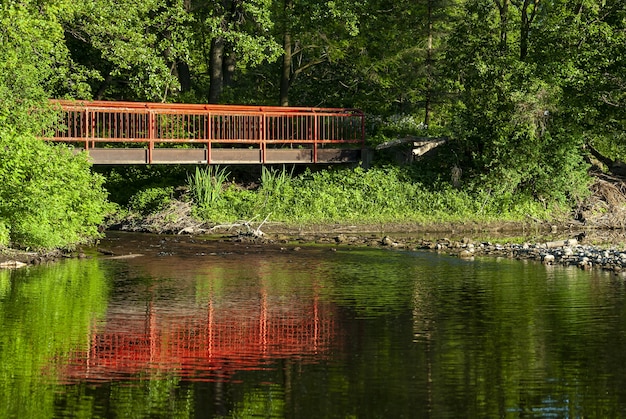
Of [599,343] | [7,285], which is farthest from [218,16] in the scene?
[599,343]

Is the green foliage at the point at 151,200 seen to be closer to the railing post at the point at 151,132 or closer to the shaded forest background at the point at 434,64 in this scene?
the railing post at the point at 151,132

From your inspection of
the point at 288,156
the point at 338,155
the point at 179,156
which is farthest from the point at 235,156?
the point at 338,155

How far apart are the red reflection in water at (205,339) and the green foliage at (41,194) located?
260 inches

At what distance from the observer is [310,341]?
15.5 m

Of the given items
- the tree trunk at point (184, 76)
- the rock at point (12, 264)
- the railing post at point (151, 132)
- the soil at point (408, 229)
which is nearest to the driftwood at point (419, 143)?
the soil at point (408, 229)

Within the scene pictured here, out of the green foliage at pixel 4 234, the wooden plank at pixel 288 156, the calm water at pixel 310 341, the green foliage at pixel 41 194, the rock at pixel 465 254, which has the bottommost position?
the calm water at pixel 310 341

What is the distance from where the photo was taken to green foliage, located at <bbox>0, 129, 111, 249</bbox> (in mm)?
24125

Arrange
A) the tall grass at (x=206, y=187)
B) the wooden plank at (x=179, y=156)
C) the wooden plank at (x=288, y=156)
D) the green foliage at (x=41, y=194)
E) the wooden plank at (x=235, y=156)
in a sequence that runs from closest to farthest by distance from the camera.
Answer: the green foliage at (x=41, y=194)
the wooden plank at (x=179, y=156)
the tall grass at (x=206, y=187)
the wooden plank at (x=235, y=156)
the wooden plank at (x=288, y=156)

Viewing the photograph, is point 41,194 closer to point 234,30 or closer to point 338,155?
point 338,155

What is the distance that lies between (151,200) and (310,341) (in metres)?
20.8

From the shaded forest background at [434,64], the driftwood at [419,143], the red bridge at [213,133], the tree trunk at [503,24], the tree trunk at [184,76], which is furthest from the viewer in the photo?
the tree trunk at [184,76]

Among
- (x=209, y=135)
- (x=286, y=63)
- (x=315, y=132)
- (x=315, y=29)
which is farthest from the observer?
(x=286, y=63)

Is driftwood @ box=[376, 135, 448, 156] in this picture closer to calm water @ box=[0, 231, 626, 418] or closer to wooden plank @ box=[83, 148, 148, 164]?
wooden plank @ box=[83, 148, 148, 164]

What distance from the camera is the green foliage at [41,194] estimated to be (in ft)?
79.2
